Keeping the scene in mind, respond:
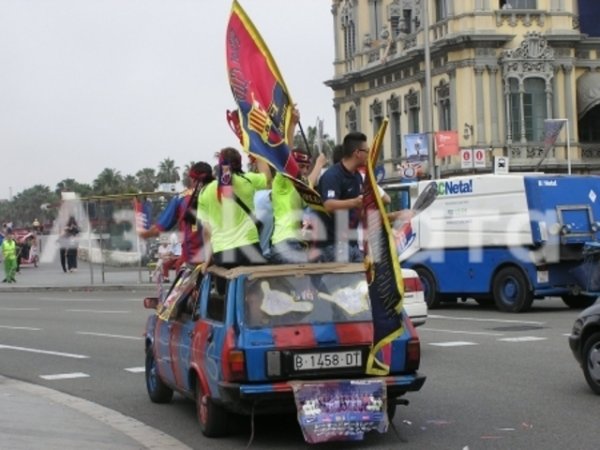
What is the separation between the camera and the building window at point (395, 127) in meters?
55.2

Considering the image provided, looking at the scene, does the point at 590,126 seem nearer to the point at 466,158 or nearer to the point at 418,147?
the point at 466,158

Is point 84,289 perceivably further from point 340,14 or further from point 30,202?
point 30,202

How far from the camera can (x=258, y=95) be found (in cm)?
974

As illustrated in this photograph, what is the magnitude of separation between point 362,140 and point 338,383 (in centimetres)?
218

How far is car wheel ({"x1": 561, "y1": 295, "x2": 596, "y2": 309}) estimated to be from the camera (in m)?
22.0

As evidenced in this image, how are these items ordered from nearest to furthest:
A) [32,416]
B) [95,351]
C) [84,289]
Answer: [32,416] → [95,351] → [84,289]

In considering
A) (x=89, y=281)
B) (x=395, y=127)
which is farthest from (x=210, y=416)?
(x=395, y=127)

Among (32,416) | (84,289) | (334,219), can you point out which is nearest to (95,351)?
(32,416)


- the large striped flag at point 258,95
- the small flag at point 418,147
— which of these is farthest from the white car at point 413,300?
the small flag at point 418,147

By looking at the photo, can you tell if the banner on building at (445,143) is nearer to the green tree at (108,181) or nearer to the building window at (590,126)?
the building window at (590,126)

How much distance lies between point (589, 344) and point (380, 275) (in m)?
3.22

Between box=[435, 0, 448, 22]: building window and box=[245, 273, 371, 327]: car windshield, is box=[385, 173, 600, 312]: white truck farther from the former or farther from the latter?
box=[435, 0, 448, 22]: building window

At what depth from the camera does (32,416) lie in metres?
10.4

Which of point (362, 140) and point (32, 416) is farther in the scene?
point (32, 416)
